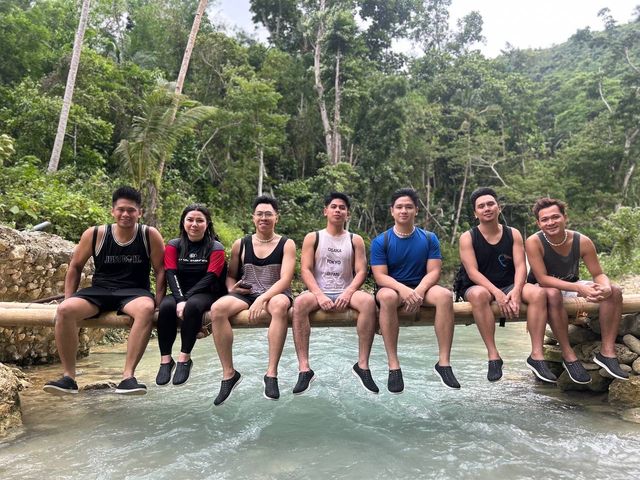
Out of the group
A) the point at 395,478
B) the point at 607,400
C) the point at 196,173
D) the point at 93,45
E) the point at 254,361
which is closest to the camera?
the point at 395,478

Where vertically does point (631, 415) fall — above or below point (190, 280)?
below

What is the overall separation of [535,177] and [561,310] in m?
21.1

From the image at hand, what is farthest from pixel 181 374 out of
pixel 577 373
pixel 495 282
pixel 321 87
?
pixel 321 87

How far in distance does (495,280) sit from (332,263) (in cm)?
151

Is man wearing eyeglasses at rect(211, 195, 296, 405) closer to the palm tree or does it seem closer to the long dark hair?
the long dark hair

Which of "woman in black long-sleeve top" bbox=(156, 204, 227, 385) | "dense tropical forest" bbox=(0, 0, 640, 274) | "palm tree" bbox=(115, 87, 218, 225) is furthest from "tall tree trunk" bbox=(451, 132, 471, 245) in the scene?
"woman in black long-sleeve top" bbox=(156, 204, 227, 385)

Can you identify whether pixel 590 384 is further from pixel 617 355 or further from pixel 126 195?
pixel 126 195

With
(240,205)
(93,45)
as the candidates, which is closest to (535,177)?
(240,205)

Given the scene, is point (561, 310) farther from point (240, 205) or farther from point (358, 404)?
point (240, 205)

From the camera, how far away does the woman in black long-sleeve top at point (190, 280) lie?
12.7 feet

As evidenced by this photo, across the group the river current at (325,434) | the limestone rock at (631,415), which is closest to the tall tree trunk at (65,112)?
the river current at (325,434)

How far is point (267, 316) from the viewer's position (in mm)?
3928

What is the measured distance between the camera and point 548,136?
30828 mm

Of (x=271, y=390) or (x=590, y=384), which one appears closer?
(x=271, y=390)
